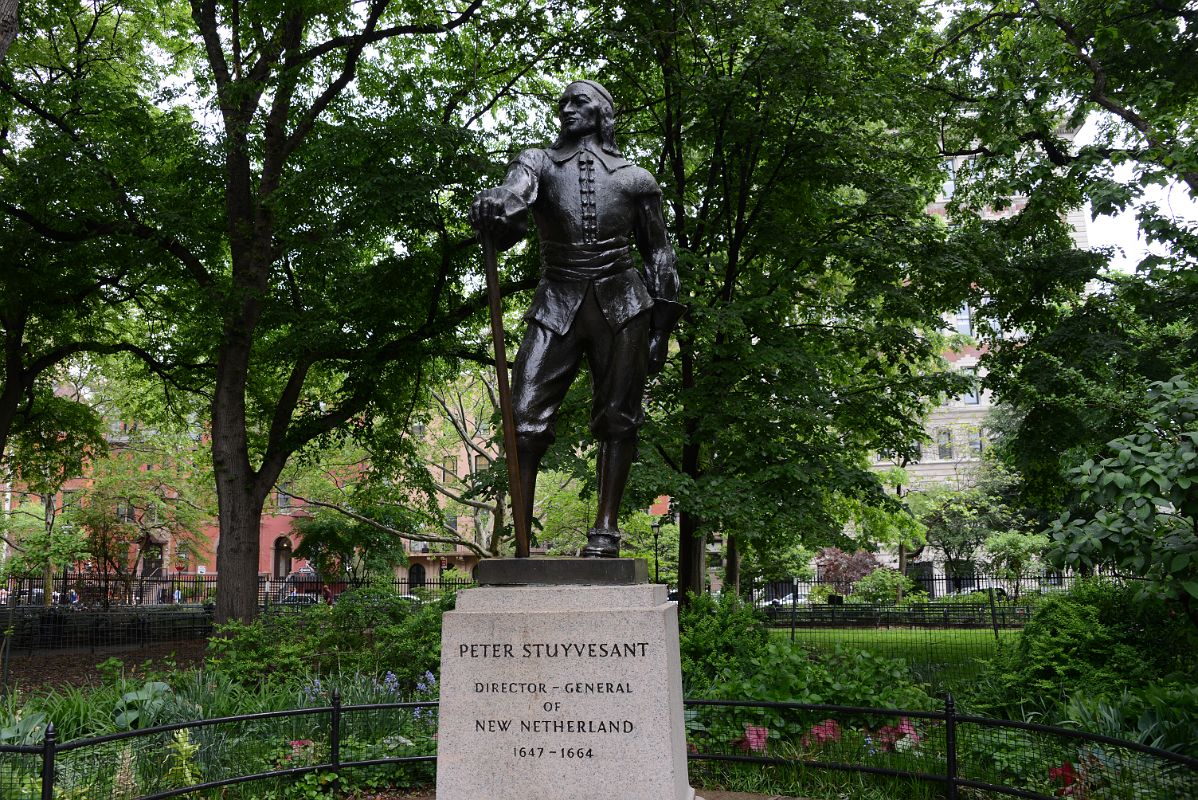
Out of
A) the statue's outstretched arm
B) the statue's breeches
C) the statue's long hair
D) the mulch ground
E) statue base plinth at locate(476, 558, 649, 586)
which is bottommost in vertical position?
the mulch ground

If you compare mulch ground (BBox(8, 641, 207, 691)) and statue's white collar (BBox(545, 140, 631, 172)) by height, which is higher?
statue's white collar (BBox(545, 140, 631, 172))

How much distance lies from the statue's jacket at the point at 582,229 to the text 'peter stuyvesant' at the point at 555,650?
192 cm

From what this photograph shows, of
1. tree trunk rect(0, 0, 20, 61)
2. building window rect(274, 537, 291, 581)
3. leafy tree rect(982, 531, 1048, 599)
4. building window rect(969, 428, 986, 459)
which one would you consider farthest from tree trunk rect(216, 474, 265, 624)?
→ building window rect(274, 537, 291, 581)

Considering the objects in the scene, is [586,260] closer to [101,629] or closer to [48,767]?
[48,767]

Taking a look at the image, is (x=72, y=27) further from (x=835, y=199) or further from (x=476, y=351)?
(x=835, y=199)

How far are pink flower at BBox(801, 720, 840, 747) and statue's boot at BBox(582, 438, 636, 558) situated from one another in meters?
3.45

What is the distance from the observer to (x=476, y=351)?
18.4 meters

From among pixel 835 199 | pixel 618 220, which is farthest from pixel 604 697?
pixel 835 199

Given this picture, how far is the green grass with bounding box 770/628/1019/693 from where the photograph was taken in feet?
39.8

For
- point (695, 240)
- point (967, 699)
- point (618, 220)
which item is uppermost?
point (695, 240)

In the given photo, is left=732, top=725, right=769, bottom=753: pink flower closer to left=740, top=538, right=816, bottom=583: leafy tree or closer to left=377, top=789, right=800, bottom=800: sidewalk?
left=377, top=789, right=800, bottom=800: sidewalk

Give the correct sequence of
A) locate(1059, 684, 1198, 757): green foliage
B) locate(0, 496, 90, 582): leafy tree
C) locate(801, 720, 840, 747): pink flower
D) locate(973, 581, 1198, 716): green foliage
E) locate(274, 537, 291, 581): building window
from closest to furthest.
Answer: locate(1059, 684, 1198, 757): green foliage, locate(801, 720, 840, 747): pink flower, locate(973, 581, 1198, 716): green foliage, locate(0, 496, 90, 582): leafy tree, locate(274, 537, 291, 581): building window

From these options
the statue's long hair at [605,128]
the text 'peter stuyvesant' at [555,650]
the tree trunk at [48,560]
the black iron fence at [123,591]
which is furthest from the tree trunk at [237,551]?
the tree trunk at [48,560]

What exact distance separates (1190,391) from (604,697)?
14.5ft
